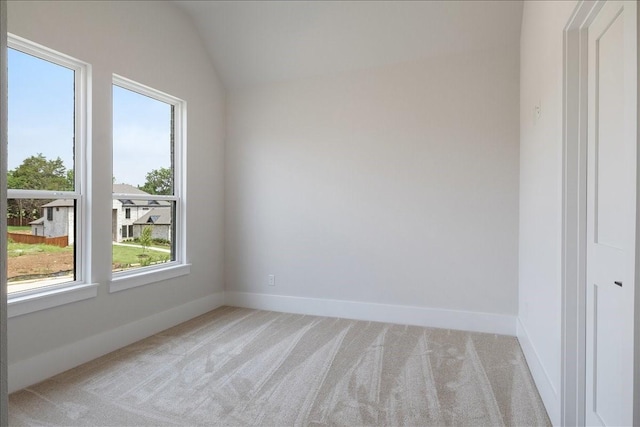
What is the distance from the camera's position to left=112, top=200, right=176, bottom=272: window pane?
122 inches

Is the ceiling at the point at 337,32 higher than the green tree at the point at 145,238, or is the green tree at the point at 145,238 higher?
the ceiling at the point at 337,32

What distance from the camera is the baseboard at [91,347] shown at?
2.28 m

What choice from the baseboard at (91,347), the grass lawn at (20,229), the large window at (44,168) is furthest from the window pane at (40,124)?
the baseboard at (91,347)

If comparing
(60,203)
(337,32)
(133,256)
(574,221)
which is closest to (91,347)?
(133,256)

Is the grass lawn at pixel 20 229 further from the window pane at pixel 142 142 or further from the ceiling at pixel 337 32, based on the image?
the ceiling at pixel 337 32

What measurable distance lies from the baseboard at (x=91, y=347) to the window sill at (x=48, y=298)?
31 cm

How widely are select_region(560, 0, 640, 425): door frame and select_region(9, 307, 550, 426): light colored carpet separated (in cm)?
34

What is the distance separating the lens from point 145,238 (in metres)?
3.38

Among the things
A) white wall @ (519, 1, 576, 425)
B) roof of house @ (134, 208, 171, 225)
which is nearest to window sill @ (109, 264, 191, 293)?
roof of house @ (134, 208, 171, 225)

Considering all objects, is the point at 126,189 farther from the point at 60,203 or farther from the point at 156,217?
the point at 60,203

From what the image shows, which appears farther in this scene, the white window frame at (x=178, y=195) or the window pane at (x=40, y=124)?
the white window frame at (x=178, y=195)

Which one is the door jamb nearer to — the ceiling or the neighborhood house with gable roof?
the ceiling

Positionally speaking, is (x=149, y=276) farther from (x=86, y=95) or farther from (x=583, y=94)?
(x=583, y=94)

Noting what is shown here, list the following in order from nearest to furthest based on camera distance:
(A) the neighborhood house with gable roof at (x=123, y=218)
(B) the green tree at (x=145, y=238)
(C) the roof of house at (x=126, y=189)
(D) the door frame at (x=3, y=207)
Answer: (D) the door frame at (x=3, y=207), (A) the neighborhood house with gable roof at (x=123, y=218), (C) the roof of house at (x=126, y=189), (B) the green tree at (x=145, y=238)
